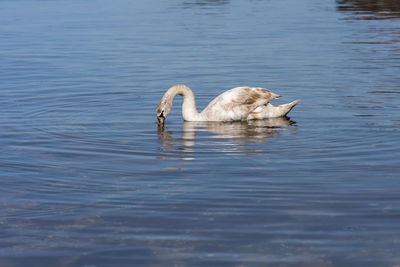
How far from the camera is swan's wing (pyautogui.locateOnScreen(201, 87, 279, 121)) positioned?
54.8 feet

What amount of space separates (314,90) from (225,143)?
21.1 ft

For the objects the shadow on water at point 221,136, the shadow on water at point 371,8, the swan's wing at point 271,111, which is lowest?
the shadow on water at point 221,136

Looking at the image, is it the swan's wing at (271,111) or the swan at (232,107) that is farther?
the swan's wing at (271,111)

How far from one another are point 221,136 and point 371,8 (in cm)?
3184

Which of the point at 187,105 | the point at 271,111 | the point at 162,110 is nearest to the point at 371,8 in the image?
the point at 271,111

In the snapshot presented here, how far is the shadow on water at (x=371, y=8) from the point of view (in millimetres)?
40188

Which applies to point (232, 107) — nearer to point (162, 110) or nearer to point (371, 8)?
point (162, 110)

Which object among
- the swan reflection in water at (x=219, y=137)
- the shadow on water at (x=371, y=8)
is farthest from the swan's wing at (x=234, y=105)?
the shadow on water at (x=371, y=8)

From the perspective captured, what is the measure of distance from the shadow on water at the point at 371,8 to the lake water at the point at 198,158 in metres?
10.3

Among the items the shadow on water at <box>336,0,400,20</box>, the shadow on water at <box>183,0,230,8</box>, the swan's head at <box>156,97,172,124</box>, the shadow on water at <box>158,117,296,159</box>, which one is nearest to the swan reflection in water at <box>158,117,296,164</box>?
the shadow on water at <box>158,117,296,159</box>

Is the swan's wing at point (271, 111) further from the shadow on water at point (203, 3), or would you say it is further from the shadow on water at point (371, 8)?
the shadow on water at point (203, 3)

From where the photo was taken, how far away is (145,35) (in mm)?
33219

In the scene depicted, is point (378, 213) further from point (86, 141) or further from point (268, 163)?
point (86, 141)

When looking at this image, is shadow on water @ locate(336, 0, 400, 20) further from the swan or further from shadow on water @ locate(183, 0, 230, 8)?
the swan
